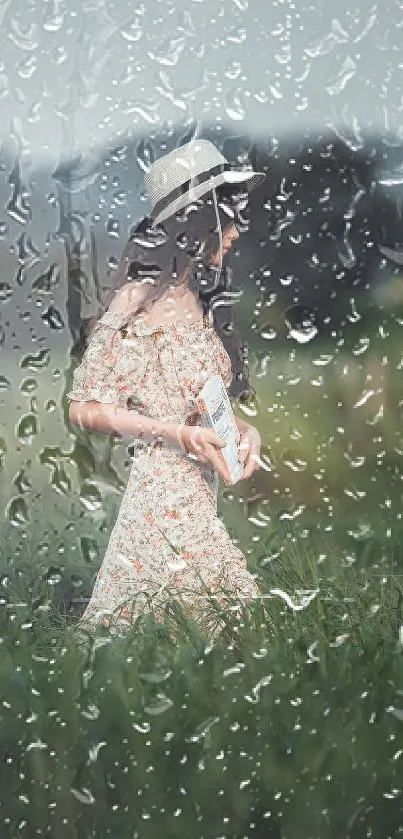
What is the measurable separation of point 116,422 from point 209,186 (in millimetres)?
310

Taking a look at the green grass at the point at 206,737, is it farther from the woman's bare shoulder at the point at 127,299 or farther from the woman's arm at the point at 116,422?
the woman's bare shoulder at the point at 127,299

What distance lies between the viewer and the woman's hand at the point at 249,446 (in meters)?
1.33

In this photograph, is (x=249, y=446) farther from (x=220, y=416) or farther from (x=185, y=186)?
(x=185, y=186)

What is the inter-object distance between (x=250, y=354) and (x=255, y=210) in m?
0.18

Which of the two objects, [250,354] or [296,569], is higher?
[250,354]

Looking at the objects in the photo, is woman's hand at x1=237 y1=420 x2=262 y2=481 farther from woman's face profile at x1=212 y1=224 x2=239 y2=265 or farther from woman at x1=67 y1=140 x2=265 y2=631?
woman's face profile at x1=212 y1=224 x2=239 y2=265

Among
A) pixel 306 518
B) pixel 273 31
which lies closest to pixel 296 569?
pixel 306 518

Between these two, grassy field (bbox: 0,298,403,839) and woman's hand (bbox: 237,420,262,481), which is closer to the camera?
grassy field (bbox: 0,298,403,839)

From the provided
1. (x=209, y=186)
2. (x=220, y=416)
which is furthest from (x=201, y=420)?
(x=209, y=186)

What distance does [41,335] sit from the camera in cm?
131

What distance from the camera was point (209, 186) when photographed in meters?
1.29

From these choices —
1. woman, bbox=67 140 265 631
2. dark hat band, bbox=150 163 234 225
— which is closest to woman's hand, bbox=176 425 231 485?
woman, bbox=67 140 265 631

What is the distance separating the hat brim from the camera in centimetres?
129

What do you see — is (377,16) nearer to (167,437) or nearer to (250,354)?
(250,354)
